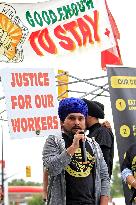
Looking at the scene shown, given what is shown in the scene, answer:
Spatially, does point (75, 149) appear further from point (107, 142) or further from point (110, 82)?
point (110, 82)

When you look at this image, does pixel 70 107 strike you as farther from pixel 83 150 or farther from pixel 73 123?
pixel 83 150

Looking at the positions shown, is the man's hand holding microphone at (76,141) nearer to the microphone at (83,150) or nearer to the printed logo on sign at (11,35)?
the microphone at (83,150)

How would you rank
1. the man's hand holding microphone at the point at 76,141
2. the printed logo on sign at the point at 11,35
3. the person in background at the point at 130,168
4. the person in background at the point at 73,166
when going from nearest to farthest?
the man's hand holding microphone at the point at 76,141
the person in background at the point at 73,166
the person in background at the point at 130,168
the printed logo on sign at the point at 11,35

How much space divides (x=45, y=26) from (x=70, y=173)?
4.73 meters

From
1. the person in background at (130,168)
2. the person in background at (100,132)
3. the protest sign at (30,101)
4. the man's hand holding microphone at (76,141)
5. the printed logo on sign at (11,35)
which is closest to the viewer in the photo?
the man's hand holding microphone at (76,141)

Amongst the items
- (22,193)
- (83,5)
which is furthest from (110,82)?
(22,193)

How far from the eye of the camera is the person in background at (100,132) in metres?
5.88

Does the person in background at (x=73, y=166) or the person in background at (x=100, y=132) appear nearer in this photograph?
the person in background at (x=73, y=166)

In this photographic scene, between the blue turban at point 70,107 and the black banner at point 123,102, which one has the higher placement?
the blue turban at point 70,107

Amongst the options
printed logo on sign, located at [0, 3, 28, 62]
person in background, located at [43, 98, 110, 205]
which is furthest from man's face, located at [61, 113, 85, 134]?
printed logo on sign, located at [0, 3, 28, 62]

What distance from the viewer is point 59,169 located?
4.17 m

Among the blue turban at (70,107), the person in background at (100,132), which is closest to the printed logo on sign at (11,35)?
the person in background at (100,132)

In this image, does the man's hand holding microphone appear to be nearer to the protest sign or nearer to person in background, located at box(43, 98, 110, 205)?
person in background, located at box(43, 98, 110, 205)

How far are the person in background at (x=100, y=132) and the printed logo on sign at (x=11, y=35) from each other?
2256 millimetres
